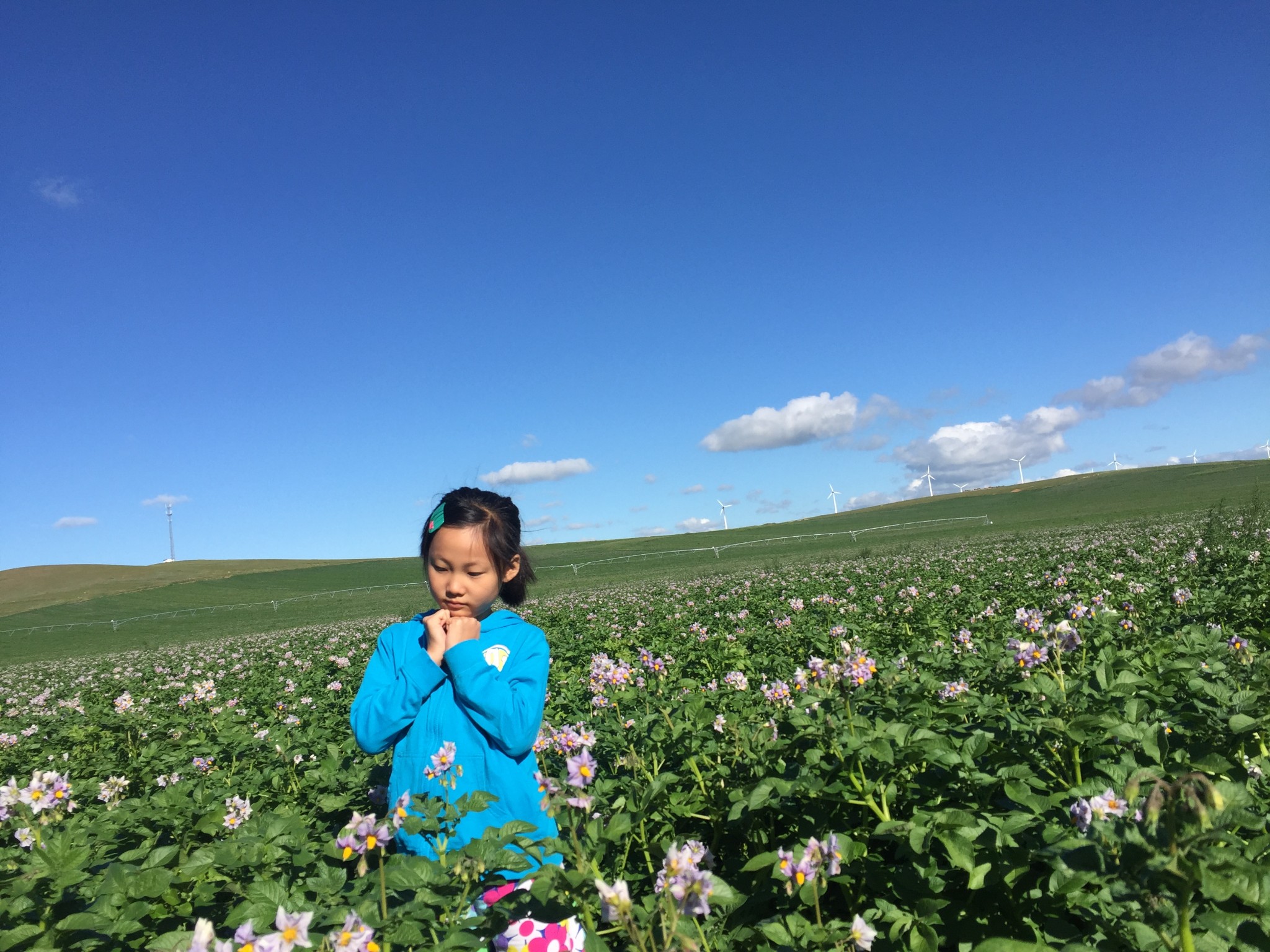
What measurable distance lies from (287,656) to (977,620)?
13646 millimetres

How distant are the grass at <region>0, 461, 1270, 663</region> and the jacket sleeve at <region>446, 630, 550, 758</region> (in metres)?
16.7

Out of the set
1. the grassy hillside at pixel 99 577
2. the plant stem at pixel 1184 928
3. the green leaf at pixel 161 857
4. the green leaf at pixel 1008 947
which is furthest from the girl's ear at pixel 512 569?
the grassy hillside at pixel 99 577

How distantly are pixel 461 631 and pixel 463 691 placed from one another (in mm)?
339

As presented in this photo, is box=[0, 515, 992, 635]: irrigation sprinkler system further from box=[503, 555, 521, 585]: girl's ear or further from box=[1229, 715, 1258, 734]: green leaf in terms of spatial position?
box=[1229, 715, 1258, 734]: green leaf

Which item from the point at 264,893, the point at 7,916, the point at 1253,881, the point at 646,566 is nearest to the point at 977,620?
the point at 1253,881

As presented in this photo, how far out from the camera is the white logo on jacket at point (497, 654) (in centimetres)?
320

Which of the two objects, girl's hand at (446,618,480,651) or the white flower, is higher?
girl's hand at (446,618,480,651)

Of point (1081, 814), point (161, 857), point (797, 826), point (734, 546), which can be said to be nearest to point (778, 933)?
point (1081, 814)

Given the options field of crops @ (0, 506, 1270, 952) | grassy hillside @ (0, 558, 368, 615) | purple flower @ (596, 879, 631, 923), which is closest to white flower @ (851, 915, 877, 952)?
field of crops @ (0, 506, 1270, 952)

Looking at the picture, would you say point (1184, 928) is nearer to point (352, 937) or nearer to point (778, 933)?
point (778, 933)

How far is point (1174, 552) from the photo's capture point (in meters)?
12.9

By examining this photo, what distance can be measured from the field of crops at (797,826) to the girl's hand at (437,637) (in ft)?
1.43

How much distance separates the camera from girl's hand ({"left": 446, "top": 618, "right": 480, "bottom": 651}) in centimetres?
312

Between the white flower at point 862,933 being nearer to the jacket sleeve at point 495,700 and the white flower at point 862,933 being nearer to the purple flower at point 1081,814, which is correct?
the purple flower at point 1081,814
